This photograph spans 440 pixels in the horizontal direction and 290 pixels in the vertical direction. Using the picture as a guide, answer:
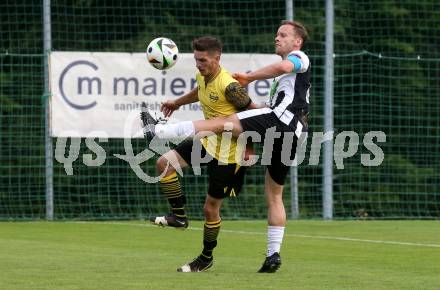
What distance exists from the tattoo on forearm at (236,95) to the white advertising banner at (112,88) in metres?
6.72

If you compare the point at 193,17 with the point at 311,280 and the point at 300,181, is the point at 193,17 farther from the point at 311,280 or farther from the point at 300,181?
the point at 311,280

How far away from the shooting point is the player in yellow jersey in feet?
28.8

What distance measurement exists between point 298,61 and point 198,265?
173 cm

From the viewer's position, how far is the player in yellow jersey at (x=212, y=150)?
28.8ft

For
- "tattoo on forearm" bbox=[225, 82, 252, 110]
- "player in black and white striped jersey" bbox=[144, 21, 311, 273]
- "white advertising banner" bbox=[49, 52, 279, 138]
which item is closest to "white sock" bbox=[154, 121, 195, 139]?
"player in black and white striped jersey" bbox=[144, 21, 311, 273]

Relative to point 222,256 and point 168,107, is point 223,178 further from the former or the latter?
point 222,256

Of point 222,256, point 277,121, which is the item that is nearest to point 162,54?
point 277,121

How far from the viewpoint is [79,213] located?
55.5 feet

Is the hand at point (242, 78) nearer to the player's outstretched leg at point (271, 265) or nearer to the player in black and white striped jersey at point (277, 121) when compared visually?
the player in black and white striped jersey at point (277, 121)

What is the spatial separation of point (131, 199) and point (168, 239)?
209 inches

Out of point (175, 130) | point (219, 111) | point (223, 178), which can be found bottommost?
point (223, 178)

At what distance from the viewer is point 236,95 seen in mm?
8773

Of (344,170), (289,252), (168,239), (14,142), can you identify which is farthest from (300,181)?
(289,252)

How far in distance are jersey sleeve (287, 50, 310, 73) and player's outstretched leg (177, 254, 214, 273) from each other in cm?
160
